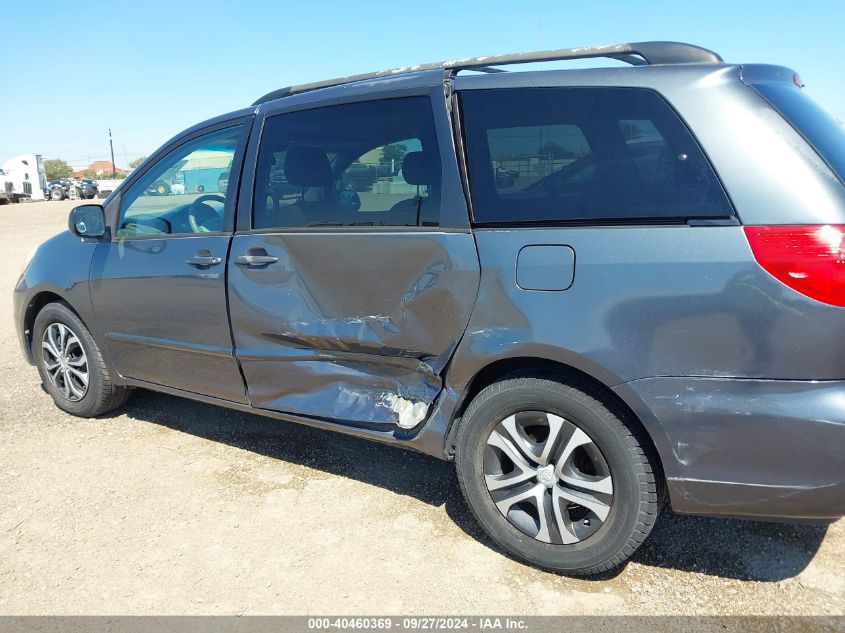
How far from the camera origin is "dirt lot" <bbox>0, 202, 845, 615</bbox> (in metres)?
2.40

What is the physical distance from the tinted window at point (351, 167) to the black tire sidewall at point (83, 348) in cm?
161

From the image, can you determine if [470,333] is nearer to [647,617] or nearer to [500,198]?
[500,198]

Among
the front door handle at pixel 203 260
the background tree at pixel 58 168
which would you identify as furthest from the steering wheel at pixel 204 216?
the background tree at pixel 58 168

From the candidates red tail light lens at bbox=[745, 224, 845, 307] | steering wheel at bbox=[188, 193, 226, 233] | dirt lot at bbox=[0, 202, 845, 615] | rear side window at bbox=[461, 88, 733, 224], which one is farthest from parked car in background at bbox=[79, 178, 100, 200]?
red tail light lens at bbox=[745, 224, 845, 307]

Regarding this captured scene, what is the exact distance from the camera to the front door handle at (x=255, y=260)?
303 cm

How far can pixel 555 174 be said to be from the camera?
2377 mm

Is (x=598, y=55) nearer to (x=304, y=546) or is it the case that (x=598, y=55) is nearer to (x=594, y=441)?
(x=594, y=441)

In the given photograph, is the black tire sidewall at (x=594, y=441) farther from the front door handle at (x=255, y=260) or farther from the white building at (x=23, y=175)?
the white building at (x=23, y=175)

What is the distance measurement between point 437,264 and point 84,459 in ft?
7.97

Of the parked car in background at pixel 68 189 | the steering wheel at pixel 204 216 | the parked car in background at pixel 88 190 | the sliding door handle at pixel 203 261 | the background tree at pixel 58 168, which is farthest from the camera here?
the background tree at pixel 58 168

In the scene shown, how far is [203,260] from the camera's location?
327cm

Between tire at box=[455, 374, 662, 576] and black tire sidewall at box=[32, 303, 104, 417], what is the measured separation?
2556 millimetres

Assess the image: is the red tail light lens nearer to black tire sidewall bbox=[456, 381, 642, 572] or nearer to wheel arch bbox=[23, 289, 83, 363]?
black tire sidewall bbox=[456, 381, 642, 572]

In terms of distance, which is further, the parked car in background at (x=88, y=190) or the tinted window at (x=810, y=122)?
the parked car in background at (x=88, y=190)
